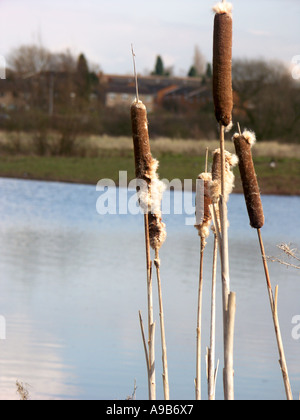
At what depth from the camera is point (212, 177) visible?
7.47 feet

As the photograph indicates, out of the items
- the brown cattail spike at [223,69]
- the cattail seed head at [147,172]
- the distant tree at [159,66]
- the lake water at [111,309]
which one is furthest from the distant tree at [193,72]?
the brown cattail spike at [223,69]

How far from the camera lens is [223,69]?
1.89m

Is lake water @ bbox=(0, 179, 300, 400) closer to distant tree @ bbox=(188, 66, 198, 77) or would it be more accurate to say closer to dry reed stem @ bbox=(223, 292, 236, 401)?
dry reed stem @ bbox=(223, 292, 236, 401)

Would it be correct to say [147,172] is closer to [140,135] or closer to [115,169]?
[140,135]

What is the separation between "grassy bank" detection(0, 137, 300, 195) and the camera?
19.6 metres

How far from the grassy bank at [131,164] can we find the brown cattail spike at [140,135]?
53.4 feet

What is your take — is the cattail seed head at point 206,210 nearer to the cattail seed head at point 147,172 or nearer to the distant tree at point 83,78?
the cattail seed head at point 147,172

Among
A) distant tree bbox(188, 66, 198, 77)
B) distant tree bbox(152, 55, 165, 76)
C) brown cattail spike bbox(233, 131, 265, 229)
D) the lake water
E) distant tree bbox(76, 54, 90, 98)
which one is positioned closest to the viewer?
brown cattail spike bbox(233, 131, 265, 229)

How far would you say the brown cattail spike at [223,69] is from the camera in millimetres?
1886

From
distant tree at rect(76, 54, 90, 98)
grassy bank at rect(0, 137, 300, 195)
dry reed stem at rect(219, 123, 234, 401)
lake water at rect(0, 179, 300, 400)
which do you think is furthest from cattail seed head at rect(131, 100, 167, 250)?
distant tree at rect(76, 54, 90, 98)

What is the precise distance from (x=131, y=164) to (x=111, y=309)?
14121mm

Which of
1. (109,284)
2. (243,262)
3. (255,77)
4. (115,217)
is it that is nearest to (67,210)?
(115,217)

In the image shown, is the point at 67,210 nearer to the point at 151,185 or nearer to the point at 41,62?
the point at 151,185

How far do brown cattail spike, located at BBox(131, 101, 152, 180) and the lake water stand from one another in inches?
86.9
